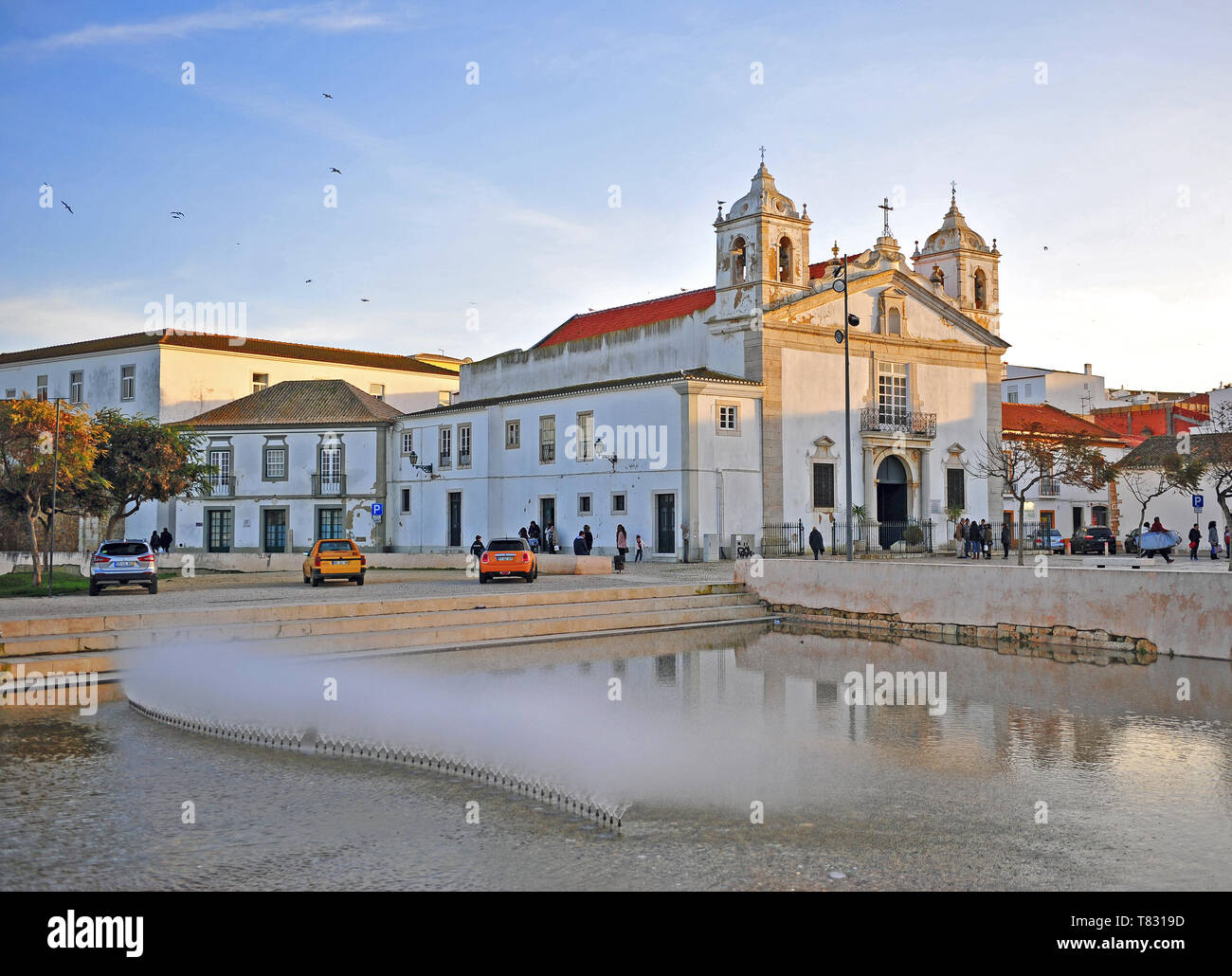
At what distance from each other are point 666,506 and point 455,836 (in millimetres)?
30711

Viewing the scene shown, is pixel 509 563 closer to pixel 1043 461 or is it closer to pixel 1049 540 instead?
pixel 1043 461

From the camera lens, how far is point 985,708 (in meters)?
12.7

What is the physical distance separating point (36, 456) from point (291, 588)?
7.47 meters

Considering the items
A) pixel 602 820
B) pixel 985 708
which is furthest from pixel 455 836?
pixel 985 708

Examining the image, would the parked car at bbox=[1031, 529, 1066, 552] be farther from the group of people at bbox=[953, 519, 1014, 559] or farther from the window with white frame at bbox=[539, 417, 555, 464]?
the window with white frame at bbox=[539, 417, 555, 464]

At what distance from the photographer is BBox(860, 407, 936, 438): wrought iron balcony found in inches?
1666

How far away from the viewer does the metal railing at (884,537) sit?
40719mm

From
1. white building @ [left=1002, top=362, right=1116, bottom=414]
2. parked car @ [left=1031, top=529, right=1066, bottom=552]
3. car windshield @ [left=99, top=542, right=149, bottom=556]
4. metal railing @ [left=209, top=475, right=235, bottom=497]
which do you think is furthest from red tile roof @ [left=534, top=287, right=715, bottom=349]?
white building @ [left=1002, top=362, right=1116, bottom=414]

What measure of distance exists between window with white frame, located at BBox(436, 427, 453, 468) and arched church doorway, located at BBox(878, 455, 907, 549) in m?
17.3

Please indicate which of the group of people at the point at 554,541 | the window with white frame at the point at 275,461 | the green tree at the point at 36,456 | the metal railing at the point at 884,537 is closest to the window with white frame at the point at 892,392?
the metal railing at the point at 884,537

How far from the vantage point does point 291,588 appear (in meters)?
26.7

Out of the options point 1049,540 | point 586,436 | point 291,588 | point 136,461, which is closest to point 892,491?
point 1049,540

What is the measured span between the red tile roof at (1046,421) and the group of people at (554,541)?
2429 cm
